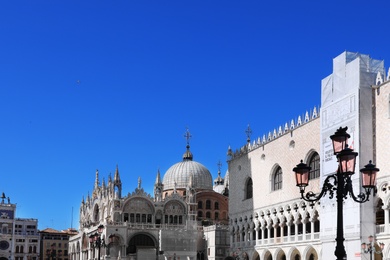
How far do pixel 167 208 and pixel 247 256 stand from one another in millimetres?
14015

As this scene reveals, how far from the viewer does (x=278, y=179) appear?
1789 inches

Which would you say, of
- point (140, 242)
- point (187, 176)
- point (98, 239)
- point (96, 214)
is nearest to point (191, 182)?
point (187, 176)

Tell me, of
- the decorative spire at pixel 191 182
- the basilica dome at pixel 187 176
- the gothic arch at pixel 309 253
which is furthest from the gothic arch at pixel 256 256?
the basilica dome at pixel 187 176

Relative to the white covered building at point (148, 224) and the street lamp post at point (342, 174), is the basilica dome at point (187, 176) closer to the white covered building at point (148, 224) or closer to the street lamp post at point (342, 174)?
the white covered building at point (148, 224)

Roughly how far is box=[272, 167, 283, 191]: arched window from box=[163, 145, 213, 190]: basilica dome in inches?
992

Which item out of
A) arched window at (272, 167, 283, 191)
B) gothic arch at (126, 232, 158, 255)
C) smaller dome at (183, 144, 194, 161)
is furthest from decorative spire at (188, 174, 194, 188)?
arched window at (272, 167, 283, 191)

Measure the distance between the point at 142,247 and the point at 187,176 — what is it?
15691mm

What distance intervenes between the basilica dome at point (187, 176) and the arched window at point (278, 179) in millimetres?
25194

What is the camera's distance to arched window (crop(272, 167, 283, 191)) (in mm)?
44953

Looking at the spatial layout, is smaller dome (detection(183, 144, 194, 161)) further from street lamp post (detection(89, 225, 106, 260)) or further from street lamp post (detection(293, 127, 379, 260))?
street lamp post (detection(293, 127, 379, 260))

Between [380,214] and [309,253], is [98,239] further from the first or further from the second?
[380,214]

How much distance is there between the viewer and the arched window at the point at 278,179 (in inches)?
1770

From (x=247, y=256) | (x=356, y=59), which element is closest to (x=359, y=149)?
(x=356, y=59)

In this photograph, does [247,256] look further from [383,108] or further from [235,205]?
[383,108]
